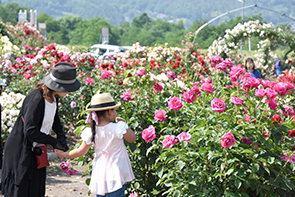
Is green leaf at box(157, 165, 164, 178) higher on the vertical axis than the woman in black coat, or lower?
lower

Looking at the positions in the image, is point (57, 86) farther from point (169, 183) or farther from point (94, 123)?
point (169, 183)

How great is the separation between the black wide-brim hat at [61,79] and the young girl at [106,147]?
0.19 m

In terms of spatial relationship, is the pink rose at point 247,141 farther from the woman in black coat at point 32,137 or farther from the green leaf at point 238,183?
the woman in black coat at point 32,137

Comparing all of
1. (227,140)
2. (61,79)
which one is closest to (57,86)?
(61,79)

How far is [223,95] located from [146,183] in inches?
41.5

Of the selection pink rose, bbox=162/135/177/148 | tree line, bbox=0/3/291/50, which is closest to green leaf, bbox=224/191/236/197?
pink rose, bbox=162/135/177/148

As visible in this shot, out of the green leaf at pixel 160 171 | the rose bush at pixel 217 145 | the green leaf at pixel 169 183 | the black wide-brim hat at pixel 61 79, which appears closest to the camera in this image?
the black wide-brim hat at pixel 61 79

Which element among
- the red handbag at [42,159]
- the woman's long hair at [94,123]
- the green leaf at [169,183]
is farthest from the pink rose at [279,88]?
the red handbag at [42,159]

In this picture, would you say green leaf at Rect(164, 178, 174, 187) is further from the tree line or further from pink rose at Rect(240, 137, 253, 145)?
the tree line

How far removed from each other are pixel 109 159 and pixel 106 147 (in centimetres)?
9

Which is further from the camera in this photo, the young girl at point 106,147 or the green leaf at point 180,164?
the green leaf at point 180,164

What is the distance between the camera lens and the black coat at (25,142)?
2264mm

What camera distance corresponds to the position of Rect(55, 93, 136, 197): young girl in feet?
7.88

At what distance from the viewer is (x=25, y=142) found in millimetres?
2320
